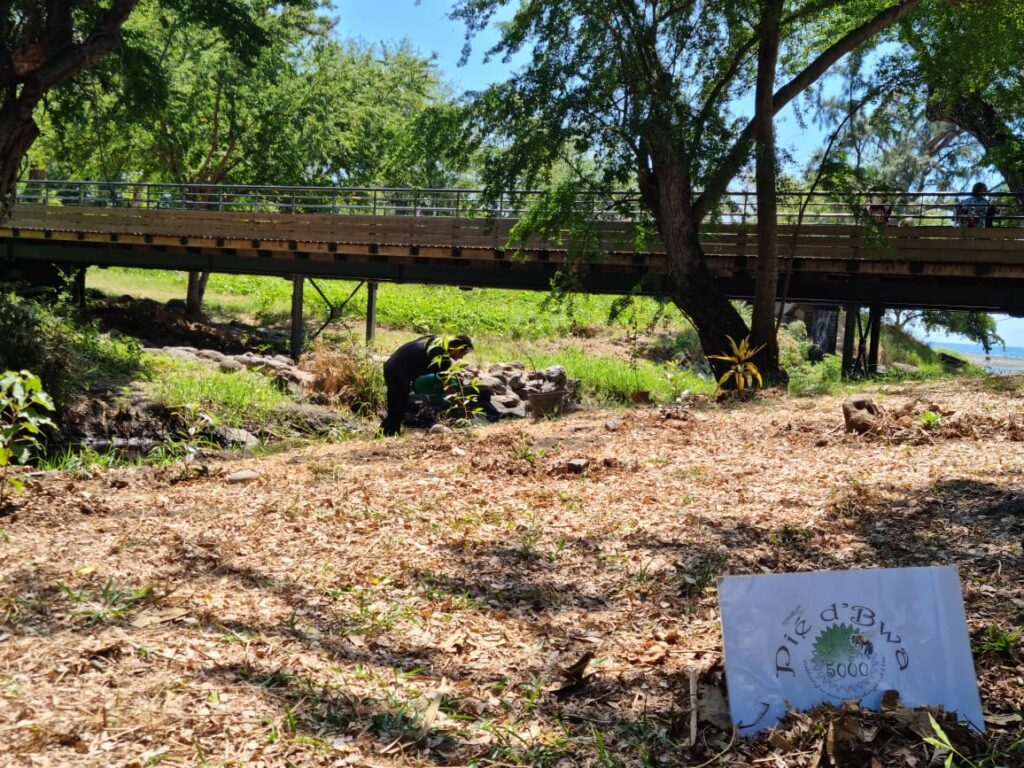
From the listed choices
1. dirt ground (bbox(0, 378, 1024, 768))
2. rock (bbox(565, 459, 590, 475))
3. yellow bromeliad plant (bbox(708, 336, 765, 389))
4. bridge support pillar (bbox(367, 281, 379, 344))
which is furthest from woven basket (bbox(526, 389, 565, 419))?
bridge support pillar (bbox(367, 281, 379, 344))

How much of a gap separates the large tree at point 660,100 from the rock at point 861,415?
5.32 m

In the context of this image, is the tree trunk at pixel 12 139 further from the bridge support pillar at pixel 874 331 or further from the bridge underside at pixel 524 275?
the bridge support pillar at pixel 874 331

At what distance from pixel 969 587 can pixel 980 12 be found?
11.4 m

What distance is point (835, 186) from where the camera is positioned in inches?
576

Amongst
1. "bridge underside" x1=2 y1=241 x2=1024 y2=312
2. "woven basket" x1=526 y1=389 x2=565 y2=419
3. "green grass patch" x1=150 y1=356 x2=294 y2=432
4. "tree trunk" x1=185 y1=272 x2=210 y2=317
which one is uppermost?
"bridge underside" x1=2 y1=241 x2=1024 y2=312

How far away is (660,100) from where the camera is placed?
43.1ft

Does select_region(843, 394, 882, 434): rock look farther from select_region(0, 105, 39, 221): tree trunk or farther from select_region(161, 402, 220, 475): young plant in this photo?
select_region(0, 105, 39, 221): tree trunk

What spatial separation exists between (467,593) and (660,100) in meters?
9.89

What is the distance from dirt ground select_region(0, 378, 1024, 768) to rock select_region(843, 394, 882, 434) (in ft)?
0.43

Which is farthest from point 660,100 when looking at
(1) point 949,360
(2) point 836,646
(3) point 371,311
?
(1) point 949,360

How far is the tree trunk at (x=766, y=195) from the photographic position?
13.2m

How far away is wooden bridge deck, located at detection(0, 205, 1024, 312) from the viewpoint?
55.9ft

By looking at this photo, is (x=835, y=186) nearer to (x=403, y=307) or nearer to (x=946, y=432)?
(x=946, y=432)

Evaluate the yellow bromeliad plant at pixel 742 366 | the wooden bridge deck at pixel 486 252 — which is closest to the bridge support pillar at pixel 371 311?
the wooden bridge deck at pixel 486 252
